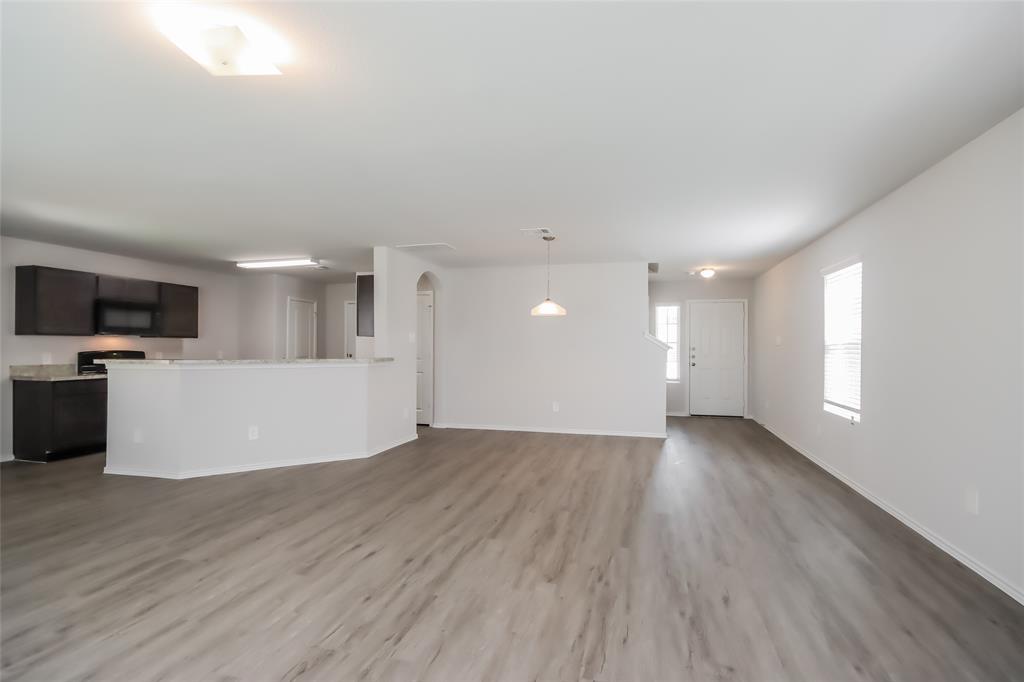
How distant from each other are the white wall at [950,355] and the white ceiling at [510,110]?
28cm

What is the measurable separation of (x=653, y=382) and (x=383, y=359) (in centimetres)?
375

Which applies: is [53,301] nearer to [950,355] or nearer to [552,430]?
[552,430]

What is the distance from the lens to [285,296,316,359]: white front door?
8.08 meters

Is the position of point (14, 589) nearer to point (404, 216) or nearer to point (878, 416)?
point (404, 216)

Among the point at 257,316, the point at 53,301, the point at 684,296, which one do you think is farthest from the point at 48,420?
the point at 684,296

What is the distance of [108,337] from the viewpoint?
5.92m

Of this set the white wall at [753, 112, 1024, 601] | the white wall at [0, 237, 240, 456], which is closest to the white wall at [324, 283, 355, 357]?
the white wall at [0, 237, 240, 456]

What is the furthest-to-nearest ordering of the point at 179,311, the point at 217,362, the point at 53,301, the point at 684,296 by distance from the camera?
the point at 684,296, the point at 179,311, the point at 53,301, the point at 217,362

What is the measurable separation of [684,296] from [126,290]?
859 cm

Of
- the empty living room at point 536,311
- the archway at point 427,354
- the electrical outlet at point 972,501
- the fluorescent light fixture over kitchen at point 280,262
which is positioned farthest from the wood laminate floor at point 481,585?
the fluorescent light fixture over kitchen at point 280,262

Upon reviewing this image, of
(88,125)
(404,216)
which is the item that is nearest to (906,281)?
(404,216)

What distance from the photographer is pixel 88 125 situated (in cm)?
250

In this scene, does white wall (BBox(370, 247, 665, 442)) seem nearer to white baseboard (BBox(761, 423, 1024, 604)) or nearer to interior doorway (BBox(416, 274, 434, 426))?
interior doorway (BBox(416, 274, 434, 426))

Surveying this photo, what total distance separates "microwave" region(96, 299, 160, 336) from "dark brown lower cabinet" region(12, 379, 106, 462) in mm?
837
